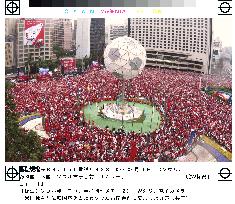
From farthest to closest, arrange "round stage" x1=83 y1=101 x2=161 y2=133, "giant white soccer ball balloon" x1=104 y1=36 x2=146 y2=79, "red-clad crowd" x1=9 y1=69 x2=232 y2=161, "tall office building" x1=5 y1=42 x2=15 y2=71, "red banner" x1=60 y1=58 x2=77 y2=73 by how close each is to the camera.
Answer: "tall office building" x1=5 y1=42 x2=15 y2=71 → "red banner" x1=60 y1=58 x2=77 y2=73 → "round stage" x1=83 y1=101 x2=161 y2=133 → "giant white soccer ball balloon" x1=104 y1=36 x2=146 y2=79 → "red-clad crowd" x1=9 y1=69 x2=232 y2=161

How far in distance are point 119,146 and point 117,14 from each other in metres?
3.91

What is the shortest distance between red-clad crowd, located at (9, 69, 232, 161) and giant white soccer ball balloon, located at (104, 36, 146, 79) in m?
2.24

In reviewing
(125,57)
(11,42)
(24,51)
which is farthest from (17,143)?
(24,51)

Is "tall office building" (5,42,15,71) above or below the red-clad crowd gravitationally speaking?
above

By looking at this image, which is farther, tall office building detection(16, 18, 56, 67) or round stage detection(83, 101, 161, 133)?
tall office building detection(16, 18, 56, 67)

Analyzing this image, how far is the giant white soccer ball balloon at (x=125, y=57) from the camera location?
1180 centimetres

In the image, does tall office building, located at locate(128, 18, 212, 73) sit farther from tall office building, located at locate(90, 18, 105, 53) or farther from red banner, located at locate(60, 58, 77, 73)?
red banner, located at locate(60, 58, 77, 73)

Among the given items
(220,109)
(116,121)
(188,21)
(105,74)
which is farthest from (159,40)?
(116,121)

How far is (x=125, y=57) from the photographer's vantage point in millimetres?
11805

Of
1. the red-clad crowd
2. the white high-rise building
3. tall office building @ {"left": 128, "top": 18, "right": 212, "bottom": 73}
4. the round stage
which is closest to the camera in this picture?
the red-clad crowd

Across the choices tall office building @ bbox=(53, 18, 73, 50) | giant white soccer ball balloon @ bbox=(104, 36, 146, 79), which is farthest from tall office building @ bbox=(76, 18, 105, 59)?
giant white soccer ball balloon @ bbox=(104, 36, 146, 79)

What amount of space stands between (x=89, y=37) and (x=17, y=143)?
3419cm

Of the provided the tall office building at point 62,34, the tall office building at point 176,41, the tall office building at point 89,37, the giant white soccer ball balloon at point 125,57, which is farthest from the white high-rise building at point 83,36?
the giant white soccer ball balloon at point 125,57

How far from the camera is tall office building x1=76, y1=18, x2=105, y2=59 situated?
123ft
